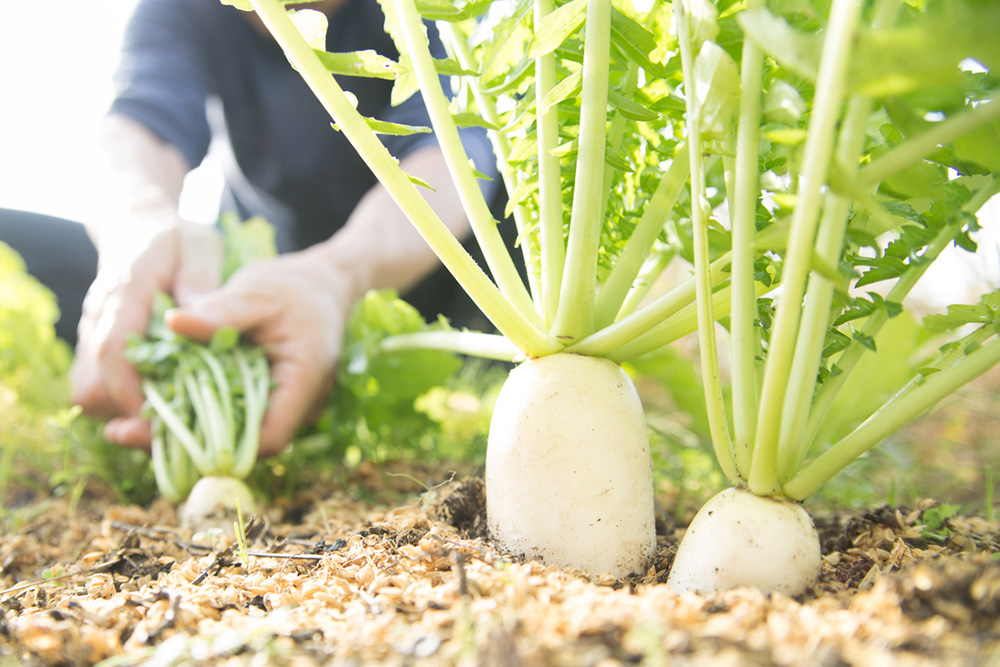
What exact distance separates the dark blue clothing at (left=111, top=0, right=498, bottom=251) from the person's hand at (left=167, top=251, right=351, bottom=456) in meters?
1.11

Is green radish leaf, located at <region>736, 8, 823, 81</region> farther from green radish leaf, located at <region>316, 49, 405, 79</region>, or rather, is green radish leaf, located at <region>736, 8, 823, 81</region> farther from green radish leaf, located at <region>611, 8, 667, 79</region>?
green radish leaf, located at <region>316, 49, 405, 79</region>

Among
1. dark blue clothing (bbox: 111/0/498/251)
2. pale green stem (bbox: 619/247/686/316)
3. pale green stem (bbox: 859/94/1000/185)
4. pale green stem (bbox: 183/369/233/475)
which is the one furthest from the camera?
dark blue clothing (bbox: 111/0/498/251)

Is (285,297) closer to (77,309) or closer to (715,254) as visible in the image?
(715,254)

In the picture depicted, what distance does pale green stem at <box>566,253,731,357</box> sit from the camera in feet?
2.60

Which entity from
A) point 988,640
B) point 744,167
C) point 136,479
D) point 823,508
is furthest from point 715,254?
point 136,479

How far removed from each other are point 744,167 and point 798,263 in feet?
0.45

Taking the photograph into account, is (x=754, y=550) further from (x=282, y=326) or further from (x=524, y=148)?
(x=282, y=326)

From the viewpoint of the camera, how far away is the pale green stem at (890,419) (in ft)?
2.18

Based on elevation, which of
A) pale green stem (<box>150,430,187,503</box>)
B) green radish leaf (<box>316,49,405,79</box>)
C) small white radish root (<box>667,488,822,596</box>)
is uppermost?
green radish leaf (<box>316,49,405,79</box>)

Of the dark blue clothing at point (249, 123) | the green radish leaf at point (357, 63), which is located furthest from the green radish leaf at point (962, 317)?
the dark blue clothing at point (249, 123)

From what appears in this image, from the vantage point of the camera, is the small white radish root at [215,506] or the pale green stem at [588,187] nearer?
the pale green stem at [588,187]

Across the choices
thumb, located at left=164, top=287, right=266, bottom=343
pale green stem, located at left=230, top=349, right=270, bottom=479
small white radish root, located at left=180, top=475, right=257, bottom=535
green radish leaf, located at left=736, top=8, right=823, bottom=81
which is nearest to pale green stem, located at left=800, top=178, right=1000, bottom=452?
green radish leaf, located at left=736, top=8, right=823, bottom=81

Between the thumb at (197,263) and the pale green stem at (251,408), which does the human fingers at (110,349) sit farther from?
the pale green stem at (251,408)

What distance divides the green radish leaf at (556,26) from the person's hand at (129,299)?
1354 millimetres
